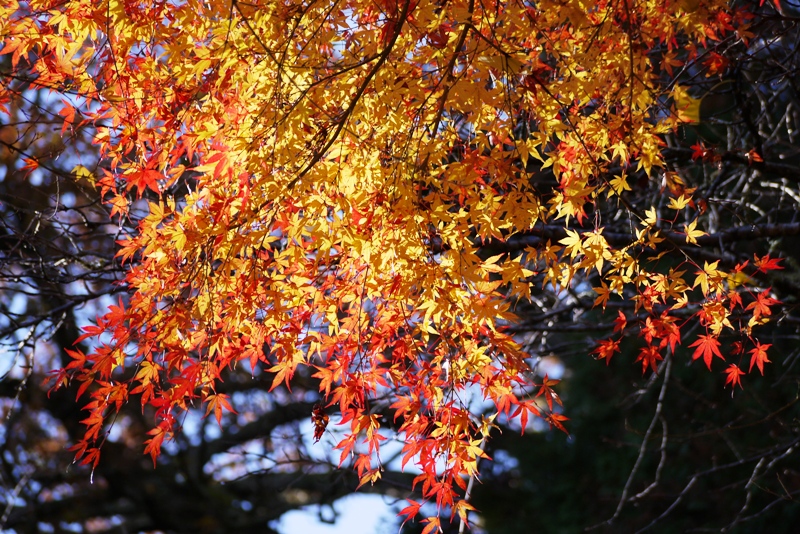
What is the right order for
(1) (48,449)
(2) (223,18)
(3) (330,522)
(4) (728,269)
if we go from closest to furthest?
1. (2) (223,18)
2. (4) (728,269)
3. (3) (330,522)
4. (1) (48,449)

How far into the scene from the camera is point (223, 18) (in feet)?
7.23

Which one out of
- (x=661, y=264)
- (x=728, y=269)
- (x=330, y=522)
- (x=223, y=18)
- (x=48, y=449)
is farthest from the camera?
(x=48, y=449)

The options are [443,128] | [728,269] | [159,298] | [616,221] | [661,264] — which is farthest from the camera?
[661,264]

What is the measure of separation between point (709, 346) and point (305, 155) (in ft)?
4.91

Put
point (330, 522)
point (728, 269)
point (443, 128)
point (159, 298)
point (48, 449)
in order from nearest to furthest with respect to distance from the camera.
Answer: point (159, 298) < point (443, 128) < point (728, 269) < point (330, 522) < point (48, 449)

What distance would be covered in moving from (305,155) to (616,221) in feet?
7.42

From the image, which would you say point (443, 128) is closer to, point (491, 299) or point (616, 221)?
point (491, 299)

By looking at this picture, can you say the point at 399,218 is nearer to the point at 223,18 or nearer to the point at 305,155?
the point at 305,155

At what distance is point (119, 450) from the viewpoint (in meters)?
8.24

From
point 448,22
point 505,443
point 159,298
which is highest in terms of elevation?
point 505,443

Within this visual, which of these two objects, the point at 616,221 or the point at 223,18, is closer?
the point at 223,18

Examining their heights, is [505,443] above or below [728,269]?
above

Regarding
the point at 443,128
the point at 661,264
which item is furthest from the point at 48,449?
the point at 443,128

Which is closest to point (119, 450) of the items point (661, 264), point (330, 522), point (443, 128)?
point (330, 522)
